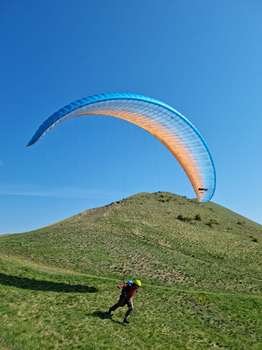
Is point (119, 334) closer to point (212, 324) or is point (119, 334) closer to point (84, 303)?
point (84, 303)

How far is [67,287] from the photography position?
73.7 ft

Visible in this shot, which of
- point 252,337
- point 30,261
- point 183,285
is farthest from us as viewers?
point 30,261

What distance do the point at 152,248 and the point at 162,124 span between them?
1947 cm

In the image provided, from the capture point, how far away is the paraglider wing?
18923 mm

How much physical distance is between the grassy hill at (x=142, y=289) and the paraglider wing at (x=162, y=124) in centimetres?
728

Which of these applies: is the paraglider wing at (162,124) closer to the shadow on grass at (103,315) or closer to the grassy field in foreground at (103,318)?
the grassy field in foreground at (103,318)

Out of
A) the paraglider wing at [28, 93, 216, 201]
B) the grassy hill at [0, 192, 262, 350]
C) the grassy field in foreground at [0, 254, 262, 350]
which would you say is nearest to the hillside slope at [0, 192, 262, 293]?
the grassy hill at [0, 192, 262, 350]

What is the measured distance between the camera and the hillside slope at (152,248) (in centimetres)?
3078

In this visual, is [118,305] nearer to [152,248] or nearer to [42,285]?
[42,285]

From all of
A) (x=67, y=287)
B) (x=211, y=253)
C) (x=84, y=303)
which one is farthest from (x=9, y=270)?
(x=211, y=253)

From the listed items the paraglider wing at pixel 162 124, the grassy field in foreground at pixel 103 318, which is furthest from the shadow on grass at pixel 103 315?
the paraglider wing at pixel 162 124

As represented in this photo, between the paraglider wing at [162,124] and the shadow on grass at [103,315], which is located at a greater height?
the paraglider wing at [162,124]

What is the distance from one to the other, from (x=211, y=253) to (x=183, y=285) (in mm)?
14538

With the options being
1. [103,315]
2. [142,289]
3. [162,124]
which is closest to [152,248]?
[142,289]
